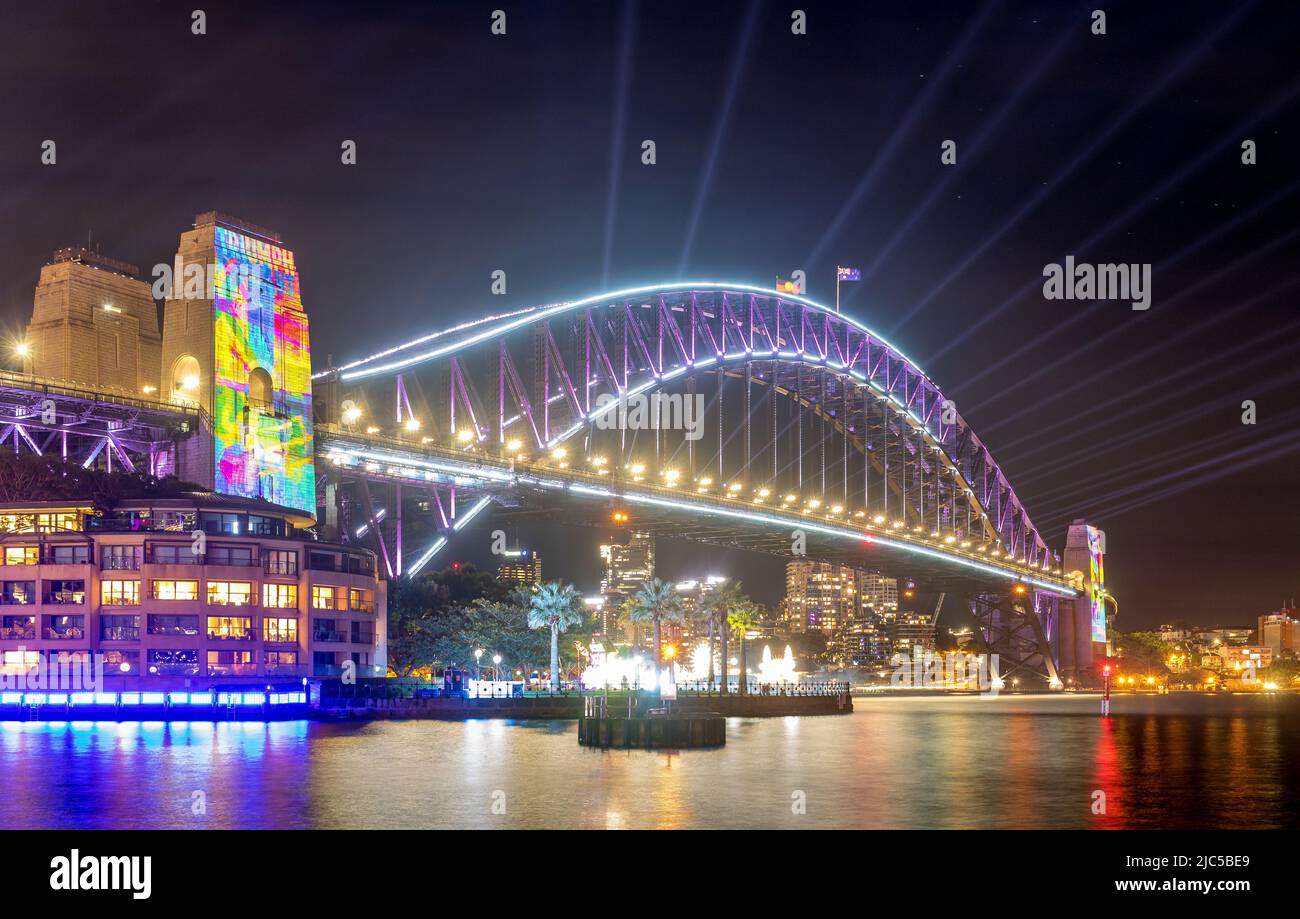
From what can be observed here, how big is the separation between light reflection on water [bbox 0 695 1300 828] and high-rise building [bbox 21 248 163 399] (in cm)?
2324

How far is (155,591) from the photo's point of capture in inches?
3738

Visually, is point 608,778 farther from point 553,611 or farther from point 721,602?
point 721,602

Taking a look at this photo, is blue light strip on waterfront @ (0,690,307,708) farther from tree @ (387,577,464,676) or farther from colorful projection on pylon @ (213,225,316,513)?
tree @ (387,577,464,676)

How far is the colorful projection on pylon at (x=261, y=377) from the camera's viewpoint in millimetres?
98000

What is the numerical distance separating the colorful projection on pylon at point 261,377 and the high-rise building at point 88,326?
5.82 meters

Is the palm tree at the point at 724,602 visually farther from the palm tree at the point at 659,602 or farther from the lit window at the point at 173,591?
the lit window at the point at 173,591

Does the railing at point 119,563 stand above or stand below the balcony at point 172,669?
above

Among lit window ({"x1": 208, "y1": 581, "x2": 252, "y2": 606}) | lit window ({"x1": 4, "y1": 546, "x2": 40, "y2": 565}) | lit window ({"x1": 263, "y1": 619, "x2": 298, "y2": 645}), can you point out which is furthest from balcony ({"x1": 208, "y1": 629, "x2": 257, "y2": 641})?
lit window ({"x1": 4, "y1": 546, "x2": 40, "y2": 565})

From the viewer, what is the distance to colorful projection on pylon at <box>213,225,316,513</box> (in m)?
98.0

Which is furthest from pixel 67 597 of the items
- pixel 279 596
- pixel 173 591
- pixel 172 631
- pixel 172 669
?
pixel 279 596

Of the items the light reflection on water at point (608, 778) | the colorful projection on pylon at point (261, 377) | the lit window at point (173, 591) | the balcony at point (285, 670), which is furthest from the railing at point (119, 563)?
the balcony at point (285, 670)

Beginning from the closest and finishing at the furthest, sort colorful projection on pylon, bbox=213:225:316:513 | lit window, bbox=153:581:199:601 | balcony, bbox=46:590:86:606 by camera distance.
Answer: balcony, bbox=46:590:86:606
lit window, bbox=153:581:199:601
colorful projection on pylon, bbox=213:225:316:513

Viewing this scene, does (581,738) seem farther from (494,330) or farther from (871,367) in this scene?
(871,367)
